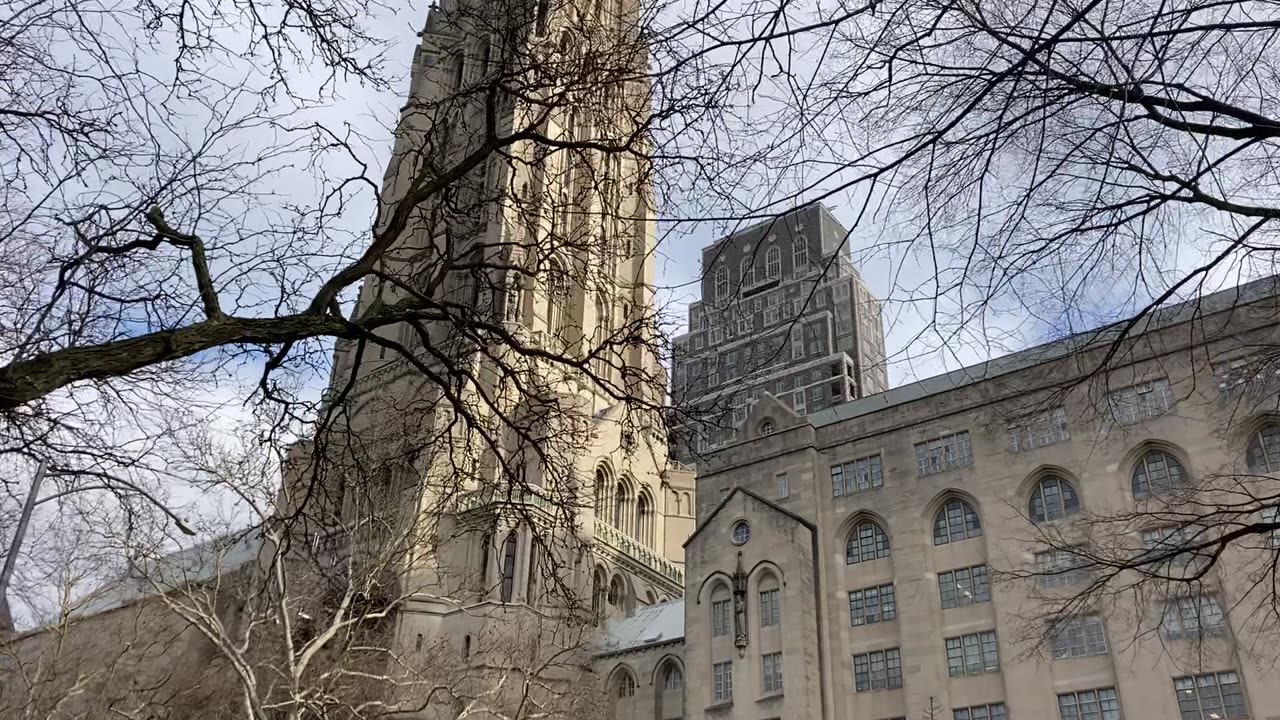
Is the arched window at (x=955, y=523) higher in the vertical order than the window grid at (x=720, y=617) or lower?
higher

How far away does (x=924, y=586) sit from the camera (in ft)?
96.7

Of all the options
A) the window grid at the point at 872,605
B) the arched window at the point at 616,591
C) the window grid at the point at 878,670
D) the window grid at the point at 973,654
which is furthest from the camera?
the arched window at the point at 616,591

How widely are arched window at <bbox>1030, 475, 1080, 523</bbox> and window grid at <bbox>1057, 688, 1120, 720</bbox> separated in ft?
16.8

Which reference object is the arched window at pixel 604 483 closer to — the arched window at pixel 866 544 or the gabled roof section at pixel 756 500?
the gabled roof section at pixel 756 500

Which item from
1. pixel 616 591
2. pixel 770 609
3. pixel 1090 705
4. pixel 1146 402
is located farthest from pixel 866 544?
pixel 616 591

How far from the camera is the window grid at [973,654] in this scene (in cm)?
2755

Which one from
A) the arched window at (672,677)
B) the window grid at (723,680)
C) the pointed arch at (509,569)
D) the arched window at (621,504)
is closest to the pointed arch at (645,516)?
the arched window at (621,504)

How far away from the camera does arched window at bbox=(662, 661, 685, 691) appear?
36.7 meters

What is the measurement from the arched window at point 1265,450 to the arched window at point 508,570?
28081 millimetres

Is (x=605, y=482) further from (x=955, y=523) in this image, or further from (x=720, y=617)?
(x=955, y=523)

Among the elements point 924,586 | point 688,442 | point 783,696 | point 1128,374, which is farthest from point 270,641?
point 1128,374

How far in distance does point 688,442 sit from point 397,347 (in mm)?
3571

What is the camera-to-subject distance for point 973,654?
A: 27922 millimetres

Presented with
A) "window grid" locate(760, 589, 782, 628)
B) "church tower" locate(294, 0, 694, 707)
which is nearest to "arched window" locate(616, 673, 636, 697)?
"window grid" locate(760, 589, 782, 628)
